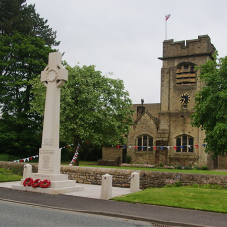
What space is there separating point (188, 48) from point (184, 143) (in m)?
11.2

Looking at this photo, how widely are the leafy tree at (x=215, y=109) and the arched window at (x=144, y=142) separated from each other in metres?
15.5

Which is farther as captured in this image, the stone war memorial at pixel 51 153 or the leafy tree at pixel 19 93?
the leafy tree at pixel 19 93

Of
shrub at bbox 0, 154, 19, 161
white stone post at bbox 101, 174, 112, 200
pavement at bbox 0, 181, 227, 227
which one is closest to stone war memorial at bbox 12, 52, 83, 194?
pavement at bbox 0, 181, 227, 227

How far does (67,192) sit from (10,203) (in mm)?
3180

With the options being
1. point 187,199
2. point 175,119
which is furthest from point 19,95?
point 187,199

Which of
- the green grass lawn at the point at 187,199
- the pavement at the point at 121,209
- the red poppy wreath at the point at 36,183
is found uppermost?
the red poppy wreath at the point at 36,183

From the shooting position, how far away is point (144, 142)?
36.8 meters

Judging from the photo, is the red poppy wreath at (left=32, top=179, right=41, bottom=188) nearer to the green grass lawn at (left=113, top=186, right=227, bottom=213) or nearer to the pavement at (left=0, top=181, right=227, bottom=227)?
the pavement at (left=0, top=181, right=227, bottom=227)

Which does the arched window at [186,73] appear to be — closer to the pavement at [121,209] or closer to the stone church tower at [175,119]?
the stone church tower at [175,119]

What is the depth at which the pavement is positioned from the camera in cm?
830

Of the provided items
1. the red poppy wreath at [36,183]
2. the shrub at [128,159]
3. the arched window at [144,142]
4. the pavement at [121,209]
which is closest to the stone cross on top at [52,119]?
the red poppy wreath at [36,183]

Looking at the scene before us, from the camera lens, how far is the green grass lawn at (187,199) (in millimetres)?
10211

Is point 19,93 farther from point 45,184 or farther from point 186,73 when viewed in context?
point 45,184

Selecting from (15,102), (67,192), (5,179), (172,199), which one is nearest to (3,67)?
(15,102)
